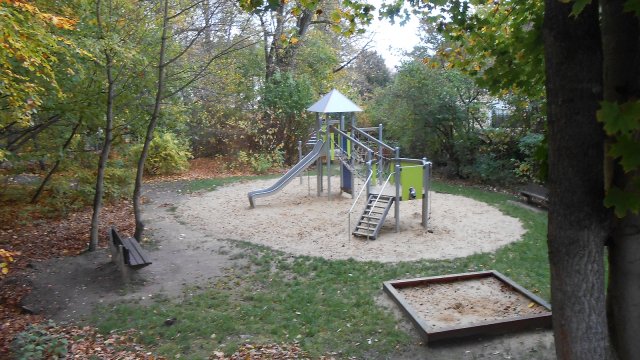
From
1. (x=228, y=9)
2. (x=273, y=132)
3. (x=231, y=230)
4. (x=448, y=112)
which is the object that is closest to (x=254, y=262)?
(x=231, y=230)

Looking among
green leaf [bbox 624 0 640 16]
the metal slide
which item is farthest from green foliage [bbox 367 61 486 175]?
green leaf [bbox 624 0 640 16]

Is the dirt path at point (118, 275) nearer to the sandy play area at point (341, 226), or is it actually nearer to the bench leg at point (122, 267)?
the bench leg at point (122, 267)

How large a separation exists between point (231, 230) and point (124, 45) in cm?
420

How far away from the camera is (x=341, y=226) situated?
33.3 ft

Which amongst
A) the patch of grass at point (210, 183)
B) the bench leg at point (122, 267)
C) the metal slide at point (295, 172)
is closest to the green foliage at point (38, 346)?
the bench leg at point (122, 267)

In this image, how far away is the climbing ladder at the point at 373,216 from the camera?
30.1 feet

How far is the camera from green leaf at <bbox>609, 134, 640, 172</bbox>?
239 cm

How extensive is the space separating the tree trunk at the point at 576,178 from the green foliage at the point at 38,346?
4.51 metres

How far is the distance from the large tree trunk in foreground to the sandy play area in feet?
16.1

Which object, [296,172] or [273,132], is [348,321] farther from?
[273,132]

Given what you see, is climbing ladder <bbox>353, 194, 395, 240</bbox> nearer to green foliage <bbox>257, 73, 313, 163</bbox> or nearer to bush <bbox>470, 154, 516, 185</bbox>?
bush <bbox>470, 154, 516, 185</bbox>

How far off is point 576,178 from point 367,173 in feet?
27.7

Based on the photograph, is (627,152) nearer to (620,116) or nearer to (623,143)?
(623,143)

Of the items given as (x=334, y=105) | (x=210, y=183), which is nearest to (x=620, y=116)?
(x=334, y=105)
